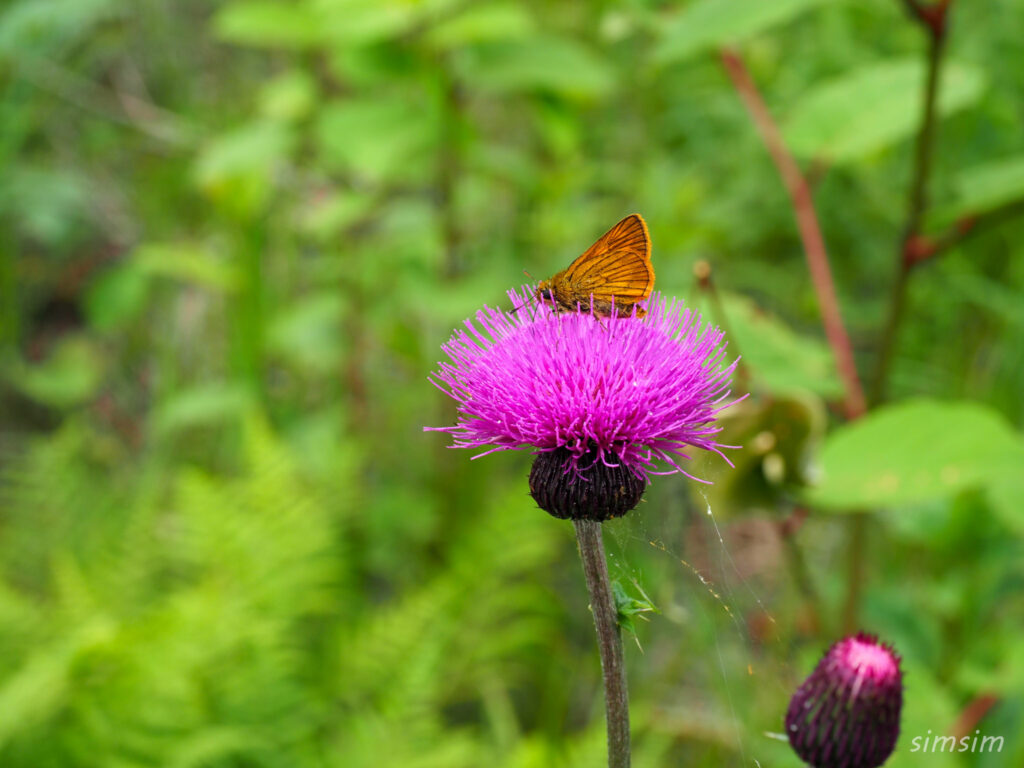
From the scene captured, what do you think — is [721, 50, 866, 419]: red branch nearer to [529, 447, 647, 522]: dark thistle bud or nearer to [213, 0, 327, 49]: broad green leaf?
[529, 447, 647, 522]: dark thistle bud

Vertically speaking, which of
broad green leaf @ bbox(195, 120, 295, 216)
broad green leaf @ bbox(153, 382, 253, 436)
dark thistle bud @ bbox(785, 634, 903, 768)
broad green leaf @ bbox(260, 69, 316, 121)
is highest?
broad green leaf @ bbox(260, 69, 316, 121)

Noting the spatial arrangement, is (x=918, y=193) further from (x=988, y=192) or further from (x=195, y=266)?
(x=195, y=266)

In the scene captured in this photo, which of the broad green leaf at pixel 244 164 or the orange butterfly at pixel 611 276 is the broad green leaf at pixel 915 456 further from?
the broad green leaf at pixel 244 164

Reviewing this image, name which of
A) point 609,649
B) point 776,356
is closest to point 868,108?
point 776,356

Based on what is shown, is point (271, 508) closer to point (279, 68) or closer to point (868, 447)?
point (868, 447)

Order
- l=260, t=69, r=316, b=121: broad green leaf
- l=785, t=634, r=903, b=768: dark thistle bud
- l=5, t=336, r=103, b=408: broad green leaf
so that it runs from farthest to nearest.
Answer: l=5, t=336, r=103, b=408: broad green leaf → l=260, t=69, r=316, b=121: broad green leaf → l=785, t=634, r=903, b=768: dark thistle bud

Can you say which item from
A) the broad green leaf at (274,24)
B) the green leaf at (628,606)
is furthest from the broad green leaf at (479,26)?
the green leaf at (628,606)

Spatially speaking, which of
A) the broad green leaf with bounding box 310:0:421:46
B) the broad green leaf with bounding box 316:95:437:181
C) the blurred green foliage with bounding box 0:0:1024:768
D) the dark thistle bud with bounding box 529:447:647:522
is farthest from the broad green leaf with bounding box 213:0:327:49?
the dark thistle bud with bounding box 529:447:647:522
